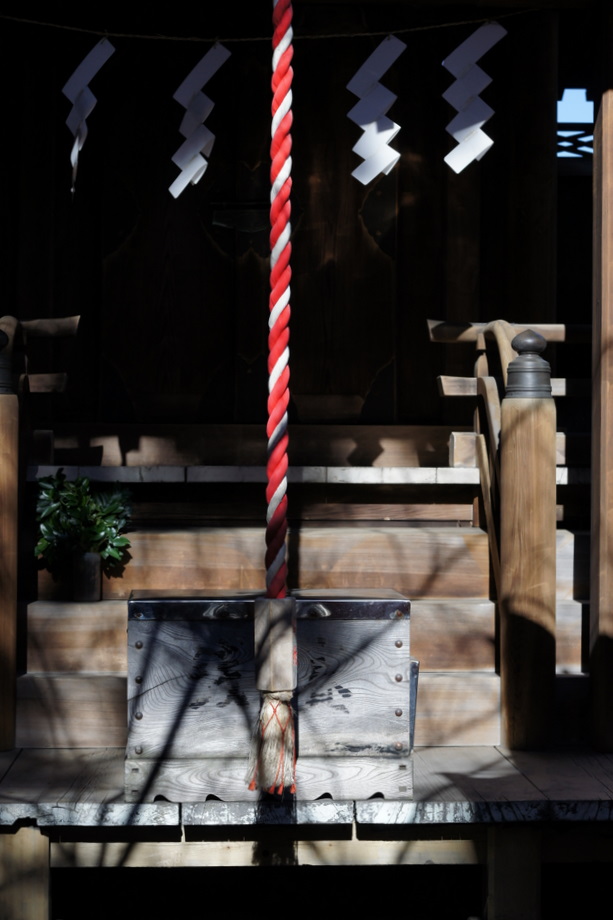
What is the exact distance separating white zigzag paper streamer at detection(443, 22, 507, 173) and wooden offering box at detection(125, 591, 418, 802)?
242 centimetres

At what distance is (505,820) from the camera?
12.8ft

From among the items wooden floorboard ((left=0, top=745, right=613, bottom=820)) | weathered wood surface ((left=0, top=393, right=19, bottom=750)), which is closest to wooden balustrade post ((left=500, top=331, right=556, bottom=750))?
wooden floorboard ((left=0, top=745, right=613, bottom=820))

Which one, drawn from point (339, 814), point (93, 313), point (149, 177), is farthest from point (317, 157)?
point (339, 814)

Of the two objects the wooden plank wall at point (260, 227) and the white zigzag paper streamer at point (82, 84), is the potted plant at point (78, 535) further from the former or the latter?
the wooden plank wall at point (260, 227)

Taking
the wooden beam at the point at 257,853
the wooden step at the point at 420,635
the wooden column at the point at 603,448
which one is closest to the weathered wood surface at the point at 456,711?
the wooden step at the point at 420,635

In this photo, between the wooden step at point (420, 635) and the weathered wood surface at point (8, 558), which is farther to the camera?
the wooden step at point (420, 635)

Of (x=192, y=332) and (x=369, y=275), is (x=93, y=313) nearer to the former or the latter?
(x=192, y=332)

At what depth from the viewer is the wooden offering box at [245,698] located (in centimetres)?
395

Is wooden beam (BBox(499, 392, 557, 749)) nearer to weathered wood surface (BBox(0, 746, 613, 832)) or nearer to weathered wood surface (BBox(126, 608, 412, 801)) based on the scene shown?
weathered wood surface (BBox(0, 746, 613, 832))

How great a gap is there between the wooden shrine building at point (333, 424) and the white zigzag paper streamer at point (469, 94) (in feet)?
0.17

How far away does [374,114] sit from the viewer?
208 inches

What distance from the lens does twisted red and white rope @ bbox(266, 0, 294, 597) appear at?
3.81m

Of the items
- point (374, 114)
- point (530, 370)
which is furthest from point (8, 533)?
point (374, 114)

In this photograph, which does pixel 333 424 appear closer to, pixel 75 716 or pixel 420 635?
pixel 420 635
